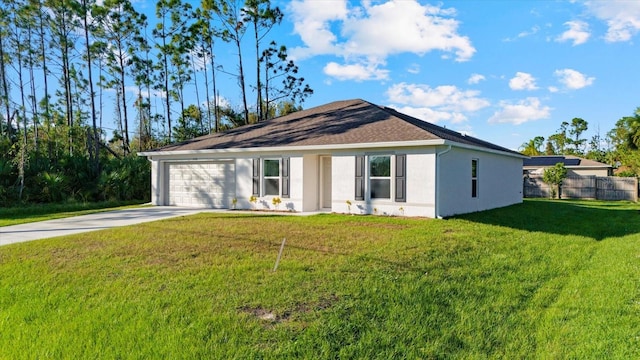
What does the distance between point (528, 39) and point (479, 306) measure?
43.7 ft

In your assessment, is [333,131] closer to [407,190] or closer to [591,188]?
[407,190]

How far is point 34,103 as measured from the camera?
891 inches

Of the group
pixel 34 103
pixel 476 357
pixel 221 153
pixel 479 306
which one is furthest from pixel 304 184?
pixel 34 103

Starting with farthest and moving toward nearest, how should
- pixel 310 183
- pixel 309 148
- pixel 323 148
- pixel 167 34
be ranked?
1. pixel 167 34
2. pixel 310 183
3. pixel 309 148
4. pixel 323 148

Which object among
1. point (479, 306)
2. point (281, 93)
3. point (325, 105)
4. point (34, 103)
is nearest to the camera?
point (479, 306)

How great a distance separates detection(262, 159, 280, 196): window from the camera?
1364 centimetres

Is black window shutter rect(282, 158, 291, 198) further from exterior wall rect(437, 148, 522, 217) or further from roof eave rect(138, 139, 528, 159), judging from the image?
exterior wall rect(437, 148, 522, 217)

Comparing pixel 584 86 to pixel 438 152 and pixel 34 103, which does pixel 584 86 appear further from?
pixel 34 103

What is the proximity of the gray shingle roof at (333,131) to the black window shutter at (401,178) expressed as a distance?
2.14 ft

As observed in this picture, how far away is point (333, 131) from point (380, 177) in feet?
9.39

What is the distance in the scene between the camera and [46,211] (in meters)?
14.3

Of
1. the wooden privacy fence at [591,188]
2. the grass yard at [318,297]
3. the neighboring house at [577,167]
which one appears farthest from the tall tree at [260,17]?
the neighboring house at [577,167]

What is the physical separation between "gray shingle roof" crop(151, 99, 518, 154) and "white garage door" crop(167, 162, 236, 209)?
0.81 m

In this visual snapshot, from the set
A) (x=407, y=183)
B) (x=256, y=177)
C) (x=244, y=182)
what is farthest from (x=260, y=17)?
(x=407, y=183)
